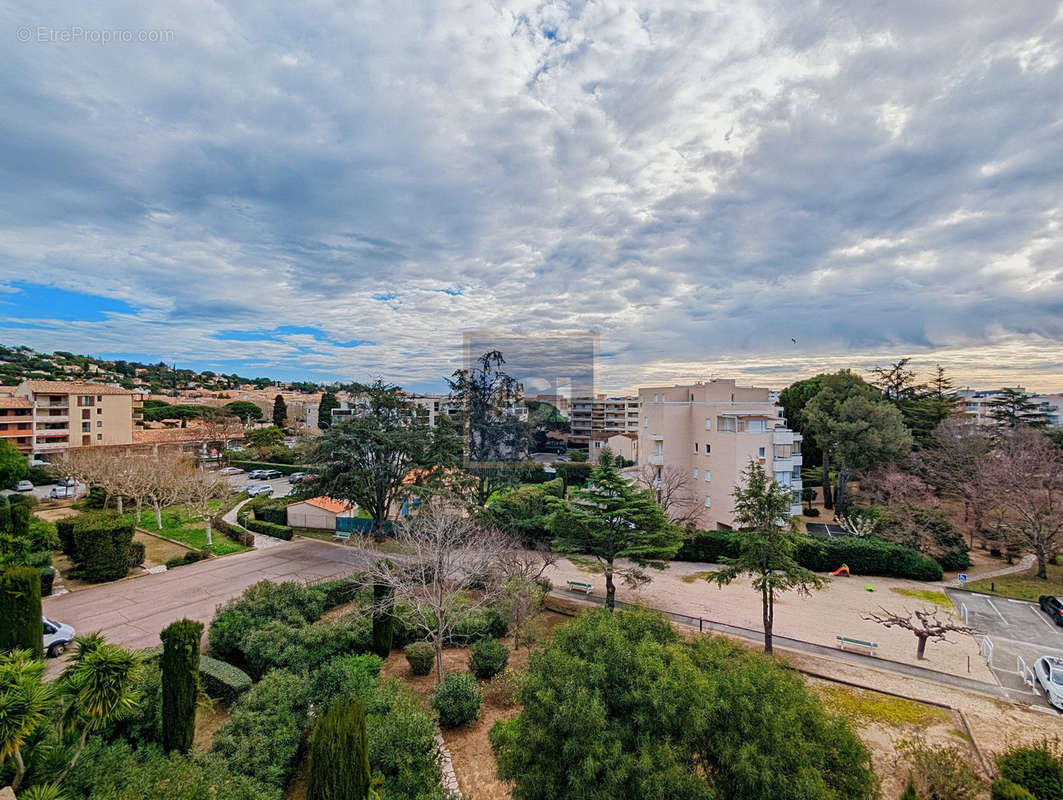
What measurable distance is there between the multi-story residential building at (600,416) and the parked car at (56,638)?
60.5 metres

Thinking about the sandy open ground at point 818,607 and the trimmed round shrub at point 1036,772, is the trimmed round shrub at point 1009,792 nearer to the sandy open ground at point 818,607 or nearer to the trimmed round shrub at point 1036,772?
the trimmed round shrub at point 1036,772

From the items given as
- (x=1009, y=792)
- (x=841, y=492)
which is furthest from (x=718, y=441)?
(x=1009, y=792)

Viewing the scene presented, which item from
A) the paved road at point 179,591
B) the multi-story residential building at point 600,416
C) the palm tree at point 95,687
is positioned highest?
the multi-story residential building at point 600,416

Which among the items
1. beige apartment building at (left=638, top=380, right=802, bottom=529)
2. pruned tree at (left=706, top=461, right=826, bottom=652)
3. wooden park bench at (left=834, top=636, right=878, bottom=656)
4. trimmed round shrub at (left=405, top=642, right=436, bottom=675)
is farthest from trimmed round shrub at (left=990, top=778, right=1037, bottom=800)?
beige apartment building at (left=638, top=380, right=802, bottom=529)

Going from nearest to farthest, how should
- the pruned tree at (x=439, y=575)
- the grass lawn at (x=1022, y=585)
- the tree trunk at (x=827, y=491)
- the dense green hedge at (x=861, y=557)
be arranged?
the pruned tree at (x=439, y=575) → the grass lawn at (x=1022, y=585) → the dense green hedge at (x=861, y=557) → the tree trunk at (x=827, y=491)

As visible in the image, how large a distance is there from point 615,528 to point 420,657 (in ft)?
23.3

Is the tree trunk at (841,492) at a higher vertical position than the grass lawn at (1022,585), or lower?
higher

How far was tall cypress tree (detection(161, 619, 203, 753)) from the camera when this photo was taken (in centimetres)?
780

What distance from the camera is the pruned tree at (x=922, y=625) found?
12.3m

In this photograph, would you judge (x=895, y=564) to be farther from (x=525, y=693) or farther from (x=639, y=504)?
(x=525, y=693)

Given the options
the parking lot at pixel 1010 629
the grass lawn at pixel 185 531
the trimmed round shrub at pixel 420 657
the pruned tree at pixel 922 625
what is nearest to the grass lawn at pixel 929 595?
the parking lot at pixel 1010 629

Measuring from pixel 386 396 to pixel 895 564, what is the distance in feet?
82.7

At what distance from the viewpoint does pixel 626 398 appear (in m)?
73.0

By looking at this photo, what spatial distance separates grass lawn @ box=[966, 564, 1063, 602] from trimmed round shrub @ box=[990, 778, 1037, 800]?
644 inches
